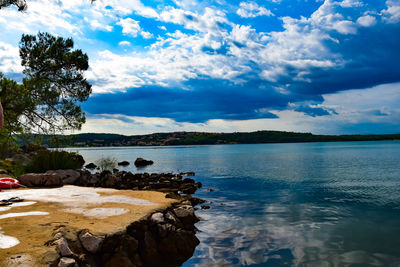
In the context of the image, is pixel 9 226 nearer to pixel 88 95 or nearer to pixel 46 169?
pixel 46 169

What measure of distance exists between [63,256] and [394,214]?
59.5ft

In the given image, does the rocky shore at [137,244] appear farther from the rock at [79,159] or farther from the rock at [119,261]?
the rock at [79,159]

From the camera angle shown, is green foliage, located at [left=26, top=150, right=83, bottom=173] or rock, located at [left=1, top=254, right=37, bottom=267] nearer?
rock, located at [left=1, top=254, right=37, bottom=267]

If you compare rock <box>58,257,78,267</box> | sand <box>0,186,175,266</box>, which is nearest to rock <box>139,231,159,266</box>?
sand <box>0,186,175,266</box>

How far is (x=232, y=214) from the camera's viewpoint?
16312 millimetres

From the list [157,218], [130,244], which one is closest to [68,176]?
[157,218]

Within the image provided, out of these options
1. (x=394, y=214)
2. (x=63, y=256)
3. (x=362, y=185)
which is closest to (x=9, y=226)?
(x=63, y=256)

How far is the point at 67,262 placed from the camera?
6148 mm

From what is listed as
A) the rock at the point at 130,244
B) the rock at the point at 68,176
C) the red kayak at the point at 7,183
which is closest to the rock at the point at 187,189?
the rock at the point at 68,176

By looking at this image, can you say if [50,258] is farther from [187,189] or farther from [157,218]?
[187,189]

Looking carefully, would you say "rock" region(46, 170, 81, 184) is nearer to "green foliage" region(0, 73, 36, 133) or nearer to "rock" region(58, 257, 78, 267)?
"green foliage" region(0, 73, 36, 133)

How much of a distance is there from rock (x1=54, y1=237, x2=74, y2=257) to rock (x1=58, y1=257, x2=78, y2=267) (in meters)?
0.23

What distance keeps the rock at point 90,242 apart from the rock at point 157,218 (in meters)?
2.73

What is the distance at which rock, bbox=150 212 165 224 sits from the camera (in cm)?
1006
